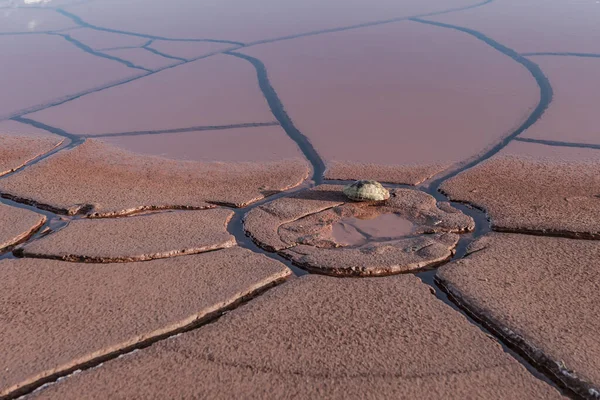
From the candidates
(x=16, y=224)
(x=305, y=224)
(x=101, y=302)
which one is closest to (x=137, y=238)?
(x=101, y=302)

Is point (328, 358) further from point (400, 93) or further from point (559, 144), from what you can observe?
point (400, 93)

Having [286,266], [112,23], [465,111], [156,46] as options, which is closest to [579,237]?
[286,266]

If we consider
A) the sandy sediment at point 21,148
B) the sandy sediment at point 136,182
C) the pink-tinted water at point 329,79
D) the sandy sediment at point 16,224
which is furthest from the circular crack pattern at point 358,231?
the sandy sediment at point 21,148

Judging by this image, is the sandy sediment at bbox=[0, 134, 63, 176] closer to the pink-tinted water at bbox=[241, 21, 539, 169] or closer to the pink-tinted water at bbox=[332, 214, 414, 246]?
the pink-tinted water at bbox=[241, 21, 539, 169]

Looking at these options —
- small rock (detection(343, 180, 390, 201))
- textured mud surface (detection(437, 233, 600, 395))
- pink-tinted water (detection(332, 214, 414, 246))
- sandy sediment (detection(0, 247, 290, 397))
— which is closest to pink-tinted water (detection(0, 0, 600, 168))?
small rock (detection(343, 180, 390, 201))

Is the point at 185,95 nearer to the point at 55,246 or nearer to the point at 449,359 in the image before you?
the point at 55,246
